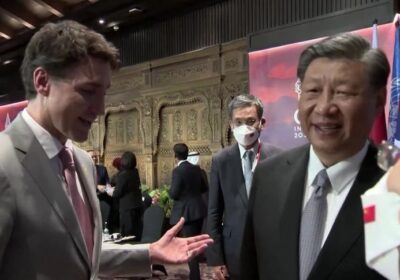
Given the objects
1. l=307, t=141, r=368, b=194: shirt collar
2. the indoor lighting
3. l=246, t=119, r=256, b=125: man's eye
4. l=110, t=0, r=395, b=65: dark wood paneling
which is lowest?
l=307, t=141, r=368, b=194: shirt collar

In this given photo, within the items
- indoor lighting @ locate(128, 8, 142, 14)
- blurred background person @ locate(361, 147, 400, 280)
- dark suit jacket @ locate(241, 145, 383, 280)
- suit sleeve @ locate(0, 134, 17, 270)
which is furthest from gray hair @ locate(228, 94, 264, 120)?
indoor lighting @ locate(128, 8, 142, 14)

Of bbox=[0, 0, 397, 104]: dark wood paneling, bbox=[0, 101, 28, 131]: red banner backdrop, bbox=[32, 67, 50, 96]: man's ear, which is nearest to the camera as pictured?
bbox=[32, 67, 50, 96]: man's ear

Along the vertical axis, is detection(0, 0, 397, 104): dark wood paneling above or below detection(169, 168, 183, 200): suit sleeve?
above

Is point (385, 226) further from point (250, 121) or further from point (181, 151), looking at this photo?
point (181, 151)

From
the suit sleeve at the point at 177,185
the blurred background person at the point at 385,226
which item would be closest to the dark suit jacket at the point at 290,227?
the blurred background person at the point at 385,226

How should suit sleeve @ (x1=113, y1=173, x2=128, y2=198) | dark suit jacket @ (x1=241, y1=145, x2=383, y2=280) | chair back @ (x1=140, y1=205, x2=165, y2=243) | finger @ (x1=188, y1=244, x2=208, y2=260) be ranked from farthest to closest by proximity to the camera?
suit sleeve @ (x1=113, y1=173, x2=128, y2=198) → chair back @ (x1=140, y1=205, x2=165, y2=243) → finger @ (x1=188, y1=244, x2=208, y2=260) → dark suit jacket @ (x1=241, y1=145, x2=383, y2=280)

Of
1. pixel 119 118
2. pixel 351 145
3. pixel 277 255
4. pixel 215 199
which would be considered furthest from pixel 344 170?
pixel 119 118

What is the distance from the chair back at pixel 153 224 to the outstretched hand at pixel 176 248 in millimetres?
3413

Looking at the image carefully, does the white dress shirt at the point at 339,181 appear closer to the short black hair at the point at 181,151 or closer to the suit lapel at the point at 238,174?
the suit lapel at the point at 238,174

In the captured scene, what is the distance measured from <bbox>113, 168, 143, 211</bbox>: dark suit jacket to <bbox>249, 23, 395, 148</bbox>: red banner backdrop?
8.08ft

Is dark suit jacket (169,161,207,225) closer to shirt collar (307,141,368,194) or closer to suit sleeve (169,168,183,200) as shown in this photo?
suit sleeve (169,168,183,200)

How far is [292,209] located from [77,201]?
717 millimetres

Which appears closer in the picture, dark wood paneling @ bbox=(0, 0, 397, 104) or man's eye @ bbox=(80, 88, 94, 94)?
man's eye @ bbox=(80, 88, 94, 94)

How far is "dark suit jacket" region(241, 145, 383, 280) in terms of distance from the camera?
1183mm
